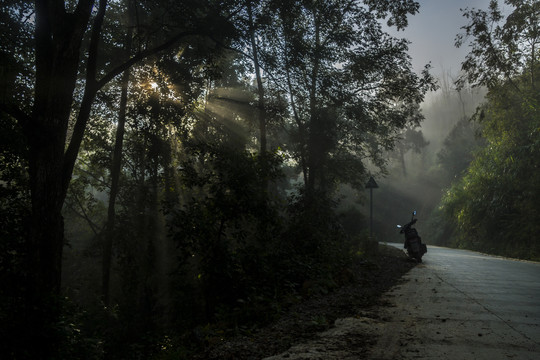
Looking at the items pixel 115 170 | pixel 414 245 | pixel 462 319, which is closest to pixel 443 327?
pixel 462 319

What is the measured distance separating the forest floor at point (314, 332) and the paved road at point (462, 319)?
274 mm

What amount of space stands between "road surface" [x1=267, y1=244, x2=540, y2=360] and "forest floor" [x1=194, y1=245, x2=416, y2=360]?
0.02 meters

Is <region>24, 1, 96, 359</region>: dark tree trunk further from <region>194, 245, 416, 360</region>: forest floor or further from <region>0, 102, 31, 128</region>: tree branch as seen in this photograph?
<region>194, 245, 416, 360</region>: forest floor

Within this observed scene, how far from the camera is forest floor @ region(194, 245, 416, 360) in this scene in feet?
14.2

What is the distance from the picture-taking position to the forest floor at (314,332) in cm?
432

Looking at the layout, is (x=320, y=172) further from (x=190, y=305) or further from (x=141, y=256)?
(x=190, y=305)

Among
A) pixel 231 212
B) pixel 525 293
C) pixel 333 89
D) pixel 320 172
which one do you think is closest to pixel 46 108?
pixel 231 212

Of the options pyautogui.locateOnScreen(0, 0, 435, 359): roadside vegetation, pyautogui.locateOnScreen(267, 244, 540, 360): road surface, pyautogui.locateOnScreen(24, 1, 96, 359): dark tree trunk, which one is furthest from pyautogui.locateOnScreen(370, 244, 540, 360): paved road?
pyautogui.locateOnScreen(24, 1, 96, 359): dark tree trunk

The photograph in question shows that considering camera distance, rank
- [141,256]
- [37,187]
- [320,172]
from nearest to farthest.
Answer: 1. [37,187]
2. [141,256]
3. [320,172]

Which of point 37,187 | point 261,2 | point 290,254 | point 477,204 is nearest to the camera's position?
point 37,187

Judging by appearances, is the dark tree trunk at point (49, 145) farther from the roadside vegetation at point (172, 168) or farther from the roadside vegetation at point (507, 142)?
the roadside vegetation at point (507, 142)

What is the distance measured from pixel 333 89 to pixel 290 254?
5.38 meters

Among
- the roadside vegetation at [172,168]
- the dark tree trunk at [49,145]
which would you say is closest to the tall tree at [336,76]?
the roadside vegetation at [172,168]

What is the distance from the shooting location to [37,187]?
707 centimetres
